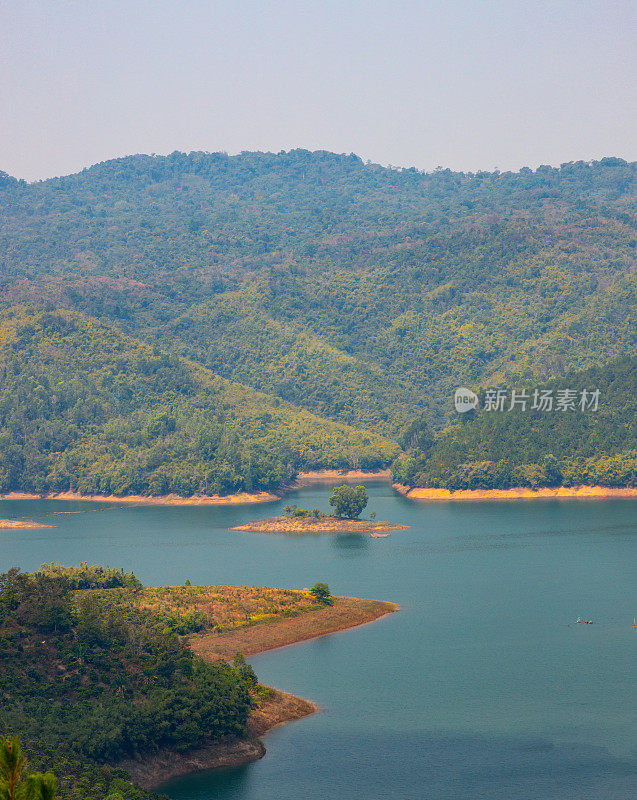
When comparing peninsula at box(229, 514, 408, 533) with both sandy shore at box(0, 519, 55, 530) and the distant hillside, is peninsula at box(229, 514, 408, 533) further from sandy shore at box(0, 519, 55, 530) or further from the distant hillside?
the distant hillside

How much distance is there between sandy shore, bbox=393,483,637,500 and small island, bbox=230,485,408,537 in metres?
31.0

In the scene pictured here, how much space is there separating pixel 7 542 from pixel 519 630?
77.5 metres

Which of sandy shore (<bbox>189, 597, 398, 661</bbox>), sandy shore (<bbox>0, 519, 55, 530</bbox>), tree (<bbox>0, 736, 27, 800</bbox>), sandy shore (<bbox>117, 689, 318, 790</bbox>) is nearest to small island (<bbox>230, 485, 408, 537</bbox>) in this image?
sandy shore (<bbox>0, 519, 55, 530</bbox>)

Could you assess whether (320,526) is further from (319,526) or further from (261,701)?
(261,701)

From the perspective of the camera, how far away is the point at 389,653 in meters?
78.9

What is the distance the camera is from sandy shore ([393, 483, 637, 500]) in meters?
172

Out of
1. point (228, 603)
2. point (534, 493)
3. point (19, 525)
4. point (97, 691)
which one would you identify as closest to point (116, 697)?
point (97, 691)

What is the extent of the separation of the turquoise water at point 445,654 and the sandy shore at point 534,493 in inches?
675

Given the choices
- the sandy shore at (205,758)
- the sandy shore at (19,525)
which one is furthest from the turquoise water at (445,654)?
the sandy shore at (19,525)

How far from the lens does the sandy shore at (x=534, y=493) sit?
6752 inches

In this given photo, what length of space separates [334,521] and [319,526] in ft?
7.81

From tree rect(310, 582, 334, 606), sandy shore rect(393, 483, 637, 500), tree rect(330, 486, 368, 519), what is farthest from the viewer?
sandy shore rect(393, 483, 637, 500)

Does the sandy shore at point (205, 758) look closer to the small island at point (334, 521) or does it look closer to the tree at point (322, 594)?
the tree at point (322, 594)

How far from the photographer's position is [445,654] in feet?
258
